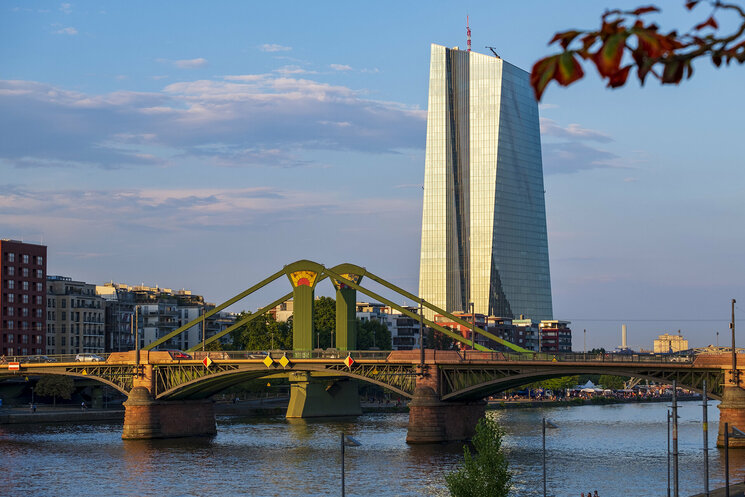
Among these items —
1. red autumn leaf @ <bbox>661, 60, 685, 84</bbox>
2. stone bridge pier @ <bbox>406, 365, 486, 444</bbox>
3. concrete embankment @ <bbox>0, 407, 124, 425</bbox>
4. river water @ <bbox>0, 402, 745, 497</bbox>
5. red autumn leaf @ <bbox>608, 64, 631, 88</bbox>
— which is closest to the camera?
red autumn leaf @ <bbox>608, 64, 631, 88</bbox>

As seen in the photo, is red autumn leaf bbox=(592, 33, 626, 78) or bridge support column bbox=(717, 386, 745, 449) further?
bridge support column bbox=(717, 386, 745, 449)

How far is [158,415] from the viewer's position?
128m


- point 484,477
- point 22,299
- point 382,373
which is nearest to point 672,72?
point 484,477

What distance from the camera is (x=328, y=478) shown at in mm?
90562

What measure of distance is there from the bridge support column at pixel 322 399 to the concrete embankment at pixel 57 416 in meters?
25.8

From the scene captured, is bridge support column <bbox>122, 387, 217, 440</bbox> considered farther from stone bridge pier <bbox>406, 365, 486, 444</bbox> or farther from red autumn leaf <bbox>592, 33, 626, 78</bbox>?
red autumn leaf <bbox>592, 33, 626, 78</bbox>

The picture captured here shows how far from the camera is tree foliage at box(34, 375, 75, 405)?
6772 inches

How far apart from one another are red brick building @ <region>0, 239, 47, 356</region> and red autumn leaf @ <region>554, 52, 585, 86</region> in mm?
191212

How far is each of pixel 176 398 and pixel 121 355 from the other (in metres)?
8.34

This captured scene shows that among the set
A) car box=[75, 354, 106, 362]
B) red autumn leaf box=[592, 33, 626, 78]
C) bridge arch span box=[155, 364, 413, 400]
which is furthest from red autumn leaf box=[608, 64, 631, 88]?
car box=[75, 354, 106, 362]

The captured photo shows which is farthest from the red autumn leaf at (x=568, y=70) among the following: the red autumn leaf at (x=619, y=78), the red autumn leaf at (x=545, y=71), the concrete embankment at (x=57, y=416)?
the concrete embankment at (x=57, y=416)

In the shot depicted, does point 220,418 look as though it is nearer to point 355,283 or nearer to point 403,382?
point 355,283

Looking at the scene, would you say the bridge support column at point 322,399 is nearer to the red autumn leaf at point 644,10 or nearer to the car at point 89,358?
the car at point 89,358

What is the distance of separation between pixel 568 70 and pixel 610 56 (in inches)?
11.5
